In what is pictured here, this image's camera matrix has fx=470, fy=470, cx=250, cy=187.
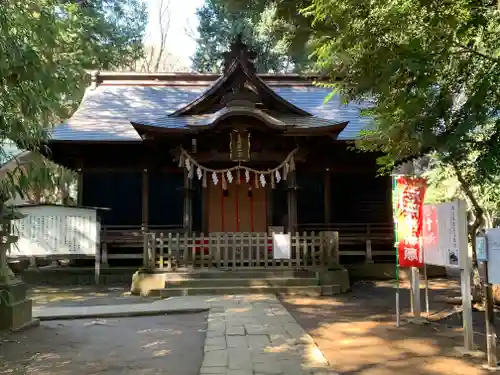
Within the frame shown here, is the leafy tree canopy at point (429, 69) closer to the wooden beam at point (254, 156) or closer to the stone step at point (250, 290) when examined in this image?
the stone step at point (250, 290)

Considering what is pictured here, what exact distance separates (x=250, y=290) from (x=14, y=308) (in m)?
4.87

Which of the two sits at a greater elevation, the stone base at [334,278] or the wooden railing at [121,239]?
the wooden railing at [121,239]

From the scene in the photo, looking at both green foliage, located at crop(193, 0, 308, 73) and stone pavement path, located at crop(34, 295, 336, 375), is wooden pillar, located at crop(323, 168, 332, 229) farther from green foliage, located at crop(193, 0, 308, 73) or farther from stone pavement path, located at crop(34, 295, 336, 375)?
green foliage, located at crop(193, 0, 308, 73)

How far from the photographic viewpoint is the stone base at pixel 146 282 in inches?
416

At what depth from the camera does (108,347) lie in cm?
606

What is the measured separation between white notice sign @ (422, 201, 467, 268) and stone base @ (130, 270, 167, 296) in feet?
19.8

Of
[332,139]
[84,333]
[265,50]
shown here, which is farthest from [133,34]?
[84,333]

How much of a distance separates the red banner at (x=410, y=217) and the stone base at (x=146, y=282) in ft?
18.2

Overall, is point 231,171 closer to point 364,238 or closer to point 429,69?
point 364,238

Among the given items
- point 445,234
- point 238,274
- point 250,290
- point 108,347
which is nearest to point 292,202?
point 238,274

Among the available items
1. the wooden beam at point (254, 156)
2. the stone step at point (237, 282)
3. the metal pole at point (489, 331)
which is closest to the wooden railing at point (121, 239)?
the wooden beam at point (254, 156)

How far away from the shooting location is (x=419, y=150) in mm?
6219

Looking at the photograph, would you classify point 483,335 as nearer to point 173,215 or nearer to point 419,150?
point 419,150

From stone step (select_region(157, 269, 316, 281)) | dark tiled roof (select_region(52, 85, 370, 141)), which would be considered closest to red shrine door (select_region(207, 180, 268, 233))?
dark tiled roof (select_region(52, 85, 370, 141))
